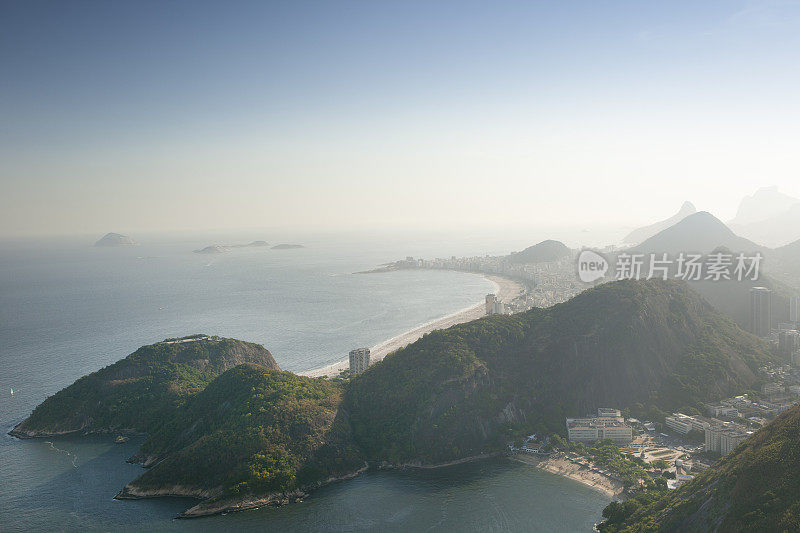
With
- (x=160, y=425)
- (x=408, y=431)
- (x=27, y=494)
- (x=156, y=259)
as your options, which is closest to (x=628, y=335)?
(x=408, y=431)

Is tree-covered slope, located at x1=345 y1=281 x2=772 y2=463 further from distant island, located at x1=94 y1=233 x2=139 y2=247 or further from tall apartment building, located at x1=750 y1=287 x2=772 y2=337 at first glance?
distant island, located at x1=94 y1=233 x2=139 y2=247

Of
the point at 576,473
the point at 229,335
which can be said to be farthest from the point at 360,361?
the point at 229,335

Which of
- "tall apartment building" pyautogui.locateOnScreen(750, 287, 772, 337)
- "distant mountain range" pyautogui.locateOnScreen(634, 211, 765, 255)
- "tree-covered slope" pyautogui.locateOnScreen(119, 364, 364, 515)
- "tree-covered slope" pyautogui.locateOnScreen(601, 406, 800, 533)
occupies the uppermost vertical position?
"distant mountain range" pyautogui.locateOnScreen(634, 211, 765, 255)

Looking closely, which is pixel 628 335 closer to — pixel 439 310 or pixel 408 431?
pixel 408 431

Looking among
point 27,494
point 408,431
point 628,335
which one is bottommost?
point 27,494

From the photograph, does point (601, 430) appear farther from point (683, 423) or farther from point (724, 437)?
point (724, 437)

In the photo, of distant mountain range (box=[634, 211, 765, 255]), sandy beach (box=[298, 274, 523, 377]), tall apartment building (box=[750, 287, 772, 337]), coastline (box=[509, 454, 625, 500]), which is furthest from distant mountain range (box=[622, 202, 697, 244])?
coastline (box=[509, 454, 625, 500])
